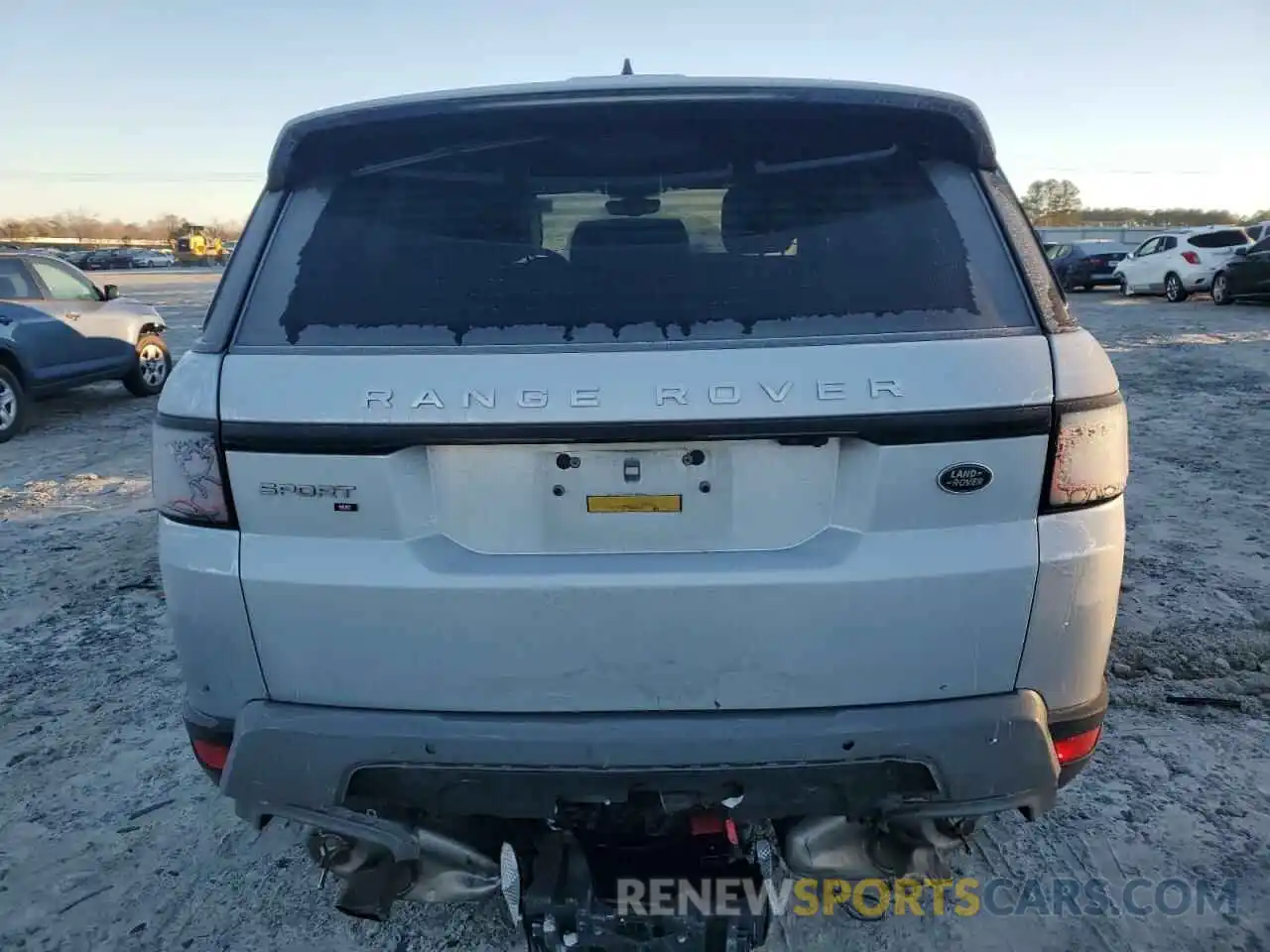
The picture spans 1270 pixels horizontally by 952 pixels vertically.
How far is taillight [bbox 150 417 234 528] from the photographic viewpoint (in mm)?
1840

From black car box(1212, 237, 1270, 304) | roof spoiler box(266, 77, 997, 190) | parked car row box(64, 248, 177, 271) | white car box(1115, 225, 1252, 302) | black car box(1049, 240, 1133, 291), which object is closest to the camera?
roof spoiler box(266, 77, 997, 190)

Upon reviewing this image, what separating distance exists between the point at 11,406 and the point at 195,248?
73463 millimetres

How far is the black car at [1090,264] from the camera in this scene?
86.1 feet

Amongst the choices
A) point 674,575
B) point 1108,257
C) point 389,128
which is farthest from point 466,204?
point 1108,257

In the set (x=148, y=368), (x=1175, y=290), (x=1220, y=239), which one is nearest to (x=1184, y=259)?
(x=1175, y=290)

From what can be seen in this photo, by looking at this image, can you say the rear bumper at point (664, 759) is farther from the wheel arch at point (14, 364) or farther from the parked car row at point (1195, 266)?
the parked car row at point (1195, 266)

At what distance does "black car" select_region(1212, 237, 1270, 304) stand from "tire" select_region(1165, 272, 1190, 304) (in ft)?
5.46

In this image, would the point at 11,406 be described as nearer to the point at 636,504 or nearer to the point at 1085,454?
the point at 636,504

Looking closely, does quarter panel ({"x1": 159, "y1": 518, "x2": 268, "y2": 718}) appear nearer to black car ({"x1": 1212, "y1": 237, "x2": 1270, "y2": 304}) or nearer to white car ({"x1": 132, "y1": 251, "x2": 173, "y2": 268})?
black car ({"x1": 1212, "y1": 237, "x2": 1270, "y2": 304})

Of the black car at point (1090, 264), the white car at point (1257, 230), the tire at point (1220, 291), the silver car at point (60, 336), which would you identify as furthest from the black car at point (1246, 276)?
the silver car at point (60, 336)

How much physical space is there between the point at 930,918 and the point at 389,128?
7.85 feet

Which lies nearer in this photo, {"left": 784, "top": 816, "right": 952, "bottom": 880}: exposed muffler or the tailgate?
the tailgate

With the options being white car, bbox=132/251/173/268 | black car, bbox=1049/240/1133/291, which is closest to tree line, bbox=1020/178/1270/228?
black car, bbox=1049/240/1133/291

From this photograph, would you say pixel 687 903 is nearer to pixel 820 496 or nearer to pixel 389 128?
pixel 820 496
